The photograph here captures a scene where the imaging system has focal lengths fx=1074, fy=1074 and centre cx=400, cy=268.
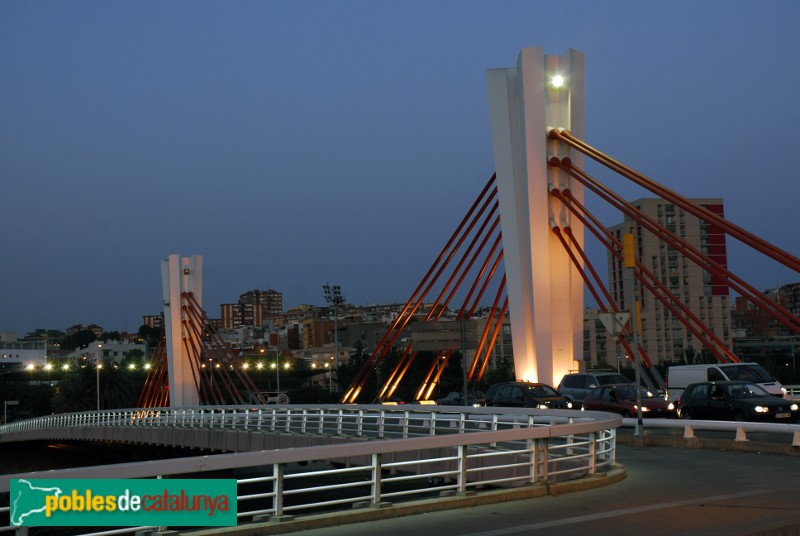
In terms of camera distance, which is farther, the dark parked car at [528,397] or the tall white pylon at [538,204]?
the tall white pylon at [538,204]

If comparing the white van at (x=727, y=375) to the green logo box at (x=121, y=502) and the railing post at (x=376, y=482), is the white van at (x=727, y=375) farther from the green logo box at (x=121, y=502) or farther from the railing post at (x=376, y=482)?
the green logo box at (x=121, y=502)

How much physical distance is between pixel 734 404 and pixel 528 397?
668 centimetres

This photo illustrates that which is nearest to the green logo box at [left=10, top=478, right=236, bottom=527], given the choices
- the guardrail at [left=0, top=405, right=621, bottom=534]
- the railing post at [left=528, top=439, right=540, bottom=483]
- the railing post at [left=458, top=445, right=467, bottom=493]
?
the guardrail at [left=0, top=405, right=621, bottom=534]

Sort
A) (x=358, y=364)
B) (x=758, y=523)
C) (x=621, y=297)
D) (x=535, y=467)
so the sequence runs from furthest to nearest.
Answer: (x=621, y=297) → (x=358, y=364) → (x=535, y=467) → (x=758, y=523)

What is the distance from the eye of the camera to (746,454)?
21.4 m

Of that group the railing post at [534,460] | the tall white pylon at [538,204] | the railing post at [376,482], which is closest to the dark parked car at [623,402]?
the tall white pylon at [538,204]

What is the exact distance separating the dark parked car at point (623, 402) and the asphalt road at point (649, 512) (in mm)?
14021

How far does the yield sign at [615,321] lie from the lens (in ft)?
81.9

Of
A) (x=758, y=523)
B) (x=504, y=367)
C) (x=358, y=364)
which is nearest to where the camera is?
(x=758, y=523)

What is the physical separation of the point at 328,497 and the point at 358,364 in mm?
71558

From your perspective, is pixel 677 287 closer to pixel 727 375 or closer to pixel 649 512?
pixel 727 375

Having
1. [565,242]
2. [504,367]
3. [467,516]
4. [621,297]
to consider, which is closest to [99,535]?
[467,516]

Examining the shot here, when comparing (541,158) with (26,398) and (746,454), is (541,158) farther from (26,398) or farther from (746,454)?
(26,398)

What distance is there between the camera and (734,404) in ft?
94.5
